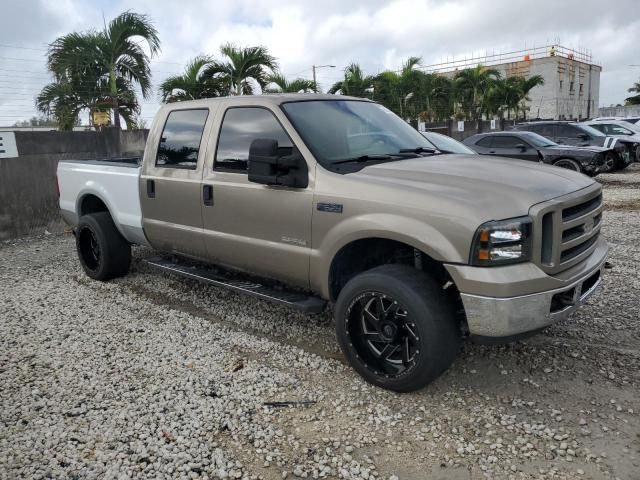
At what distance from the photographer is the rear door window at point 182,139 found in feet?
15.5

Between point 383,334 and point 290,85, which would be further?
point 290,85

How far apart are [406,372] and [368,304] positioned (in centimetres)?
48

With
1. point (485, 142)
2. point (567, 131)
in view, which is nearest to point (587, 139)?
point (567, 131)

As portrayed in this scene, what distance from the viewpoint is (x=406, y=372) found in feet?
10.8

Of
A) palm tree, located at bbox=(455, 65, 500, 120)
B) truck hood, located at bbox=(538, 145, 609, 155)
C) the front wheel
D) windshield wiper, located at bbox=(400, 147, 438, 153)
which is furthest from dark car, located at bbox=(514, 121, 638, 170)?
palm tree, located at bbox=(455, 65, 500, 120)

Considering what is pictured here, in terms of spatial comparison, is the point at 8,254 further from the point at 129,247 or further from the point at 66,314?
the point at 66,314

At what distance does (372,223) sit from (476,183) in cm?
68

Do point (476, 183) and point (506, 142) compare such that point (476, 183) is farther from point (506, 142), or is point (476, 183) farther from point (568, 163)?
point (568, 163)

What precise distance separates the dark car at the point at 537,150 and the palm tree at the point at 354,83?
905 cm

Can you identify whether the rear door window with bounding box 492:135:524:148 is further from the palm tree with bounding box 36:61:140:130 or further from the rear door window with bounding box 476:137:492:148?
the palm tree with bounding box 36:61:140:130

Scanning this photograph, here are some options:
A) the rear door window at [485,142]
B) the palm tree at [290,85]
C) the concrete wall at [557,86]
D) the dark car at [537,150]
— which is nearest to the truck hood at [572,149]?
the dark car at [537,150]

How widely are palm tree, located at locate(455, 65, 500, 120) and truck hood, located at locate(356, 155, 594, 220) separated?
29143mm

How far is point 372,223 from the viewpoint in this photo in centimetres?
337

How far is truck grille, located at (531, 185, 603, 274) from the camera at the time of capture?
9.95 ft
